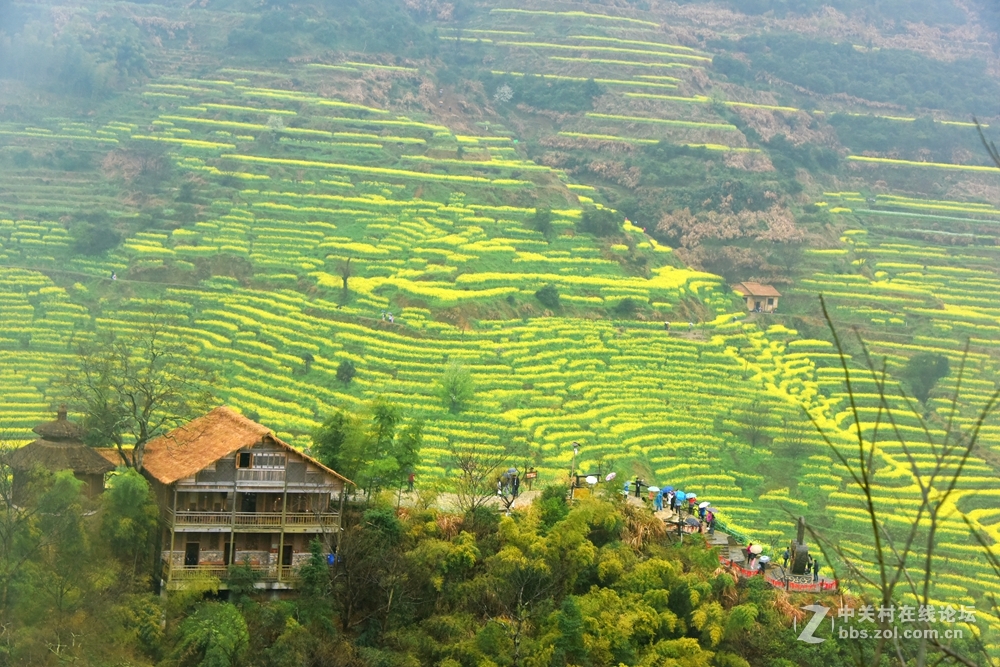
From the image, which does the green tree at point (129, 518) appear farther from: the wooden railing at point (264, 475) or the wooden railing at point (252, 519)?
the wooden railing at point (264, 475)

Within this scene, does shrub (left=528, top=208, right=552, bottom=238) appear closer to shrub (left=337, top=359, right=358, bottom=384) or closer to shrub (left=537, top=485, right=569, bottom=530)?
shrub (left=337, top=359, right=358, bottom=384)

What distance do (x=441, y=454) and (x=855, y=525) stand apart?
15169 mm

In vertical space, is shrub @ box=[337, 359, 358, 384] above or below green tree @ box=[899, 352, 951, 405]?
below

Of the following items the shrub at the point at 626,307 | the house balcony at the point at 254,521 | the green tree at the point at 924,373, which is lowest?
the house balcony at the point at 254,521

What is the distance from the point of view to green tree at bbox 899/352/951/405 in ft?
202

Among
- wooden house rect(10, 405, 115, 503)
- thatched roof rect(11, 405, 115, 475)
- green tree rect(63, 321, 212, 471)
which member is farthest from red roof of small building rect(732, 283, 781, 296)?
thatched roof rect(11, 405, 115, 475)

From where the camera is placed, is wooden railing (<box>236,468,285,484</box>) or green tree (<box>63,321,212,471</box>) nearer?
wooden railing (<box>236,468,285,484</box>)

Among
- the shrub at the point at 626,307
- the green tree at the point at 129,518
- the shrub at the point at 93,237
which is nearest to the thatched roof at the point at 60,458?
the green tree at the point at 129,518

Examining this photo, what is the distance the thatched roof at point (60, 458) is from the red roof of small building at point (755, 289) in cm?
4454

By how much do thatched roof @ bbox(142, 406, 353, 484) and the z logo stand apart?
37.8 feet

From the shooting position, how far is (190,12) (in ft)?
331

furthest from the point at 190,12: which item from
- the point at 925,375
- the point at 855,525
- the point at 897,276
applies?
the point at 855,525

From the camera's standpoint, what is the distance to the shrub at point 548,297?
60.5 meters

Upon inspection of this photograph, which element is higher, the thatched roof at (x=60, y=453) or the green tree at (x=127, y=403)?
the green tree at (x=127, y=403)
